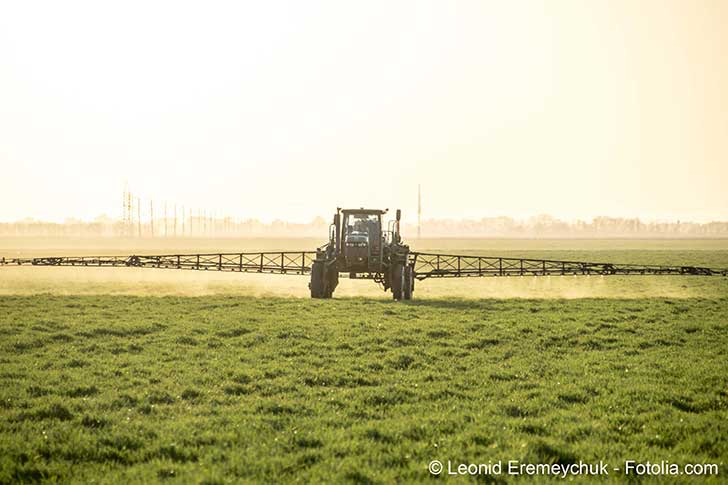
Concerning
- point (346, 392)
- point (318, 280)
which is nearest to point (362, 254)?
point (318, 280)

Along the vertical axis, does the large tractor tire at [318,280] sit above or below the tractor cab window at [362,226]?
below

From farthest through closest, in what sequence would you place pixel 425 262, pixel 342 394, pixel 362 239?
pixel 425 262 < pixel 362 239 < pixel 342 394

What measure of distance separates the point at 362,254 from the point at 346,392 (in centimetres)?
1847

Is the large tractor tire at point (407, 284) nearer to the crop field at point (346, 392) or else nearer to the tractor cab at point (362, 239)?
the tractor cab at point (362, 239)

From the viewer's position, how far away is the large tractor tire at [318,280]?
1216 inches

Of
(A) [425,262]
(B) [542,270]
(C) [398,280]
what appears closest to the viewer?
(C) [398,280]

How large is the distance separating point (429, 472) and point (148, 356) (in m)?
9.49

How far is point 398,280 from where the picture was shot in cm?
3034

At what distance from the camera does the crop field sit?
901 cm

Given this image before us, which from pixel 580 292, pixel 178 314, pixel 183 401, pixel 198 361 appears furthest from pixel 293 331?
pixel 580 292

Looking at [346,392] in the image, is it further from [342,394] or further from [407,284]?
[407,284]

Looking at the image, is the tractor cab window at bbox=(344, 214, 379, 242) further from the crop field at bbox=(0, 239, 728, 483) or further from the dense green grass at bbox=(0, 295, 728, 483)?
the dense green grass at bbox=(0, 295, 728, 483)

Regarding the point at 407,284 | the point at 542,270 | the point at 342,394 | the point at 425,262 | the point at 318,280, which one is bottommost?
the point at 342,394

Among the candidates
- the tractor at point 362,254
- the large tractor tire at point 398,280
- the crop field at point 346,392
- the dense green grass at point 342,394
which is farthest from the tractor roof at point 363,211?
the dense green grass at point 342,394
